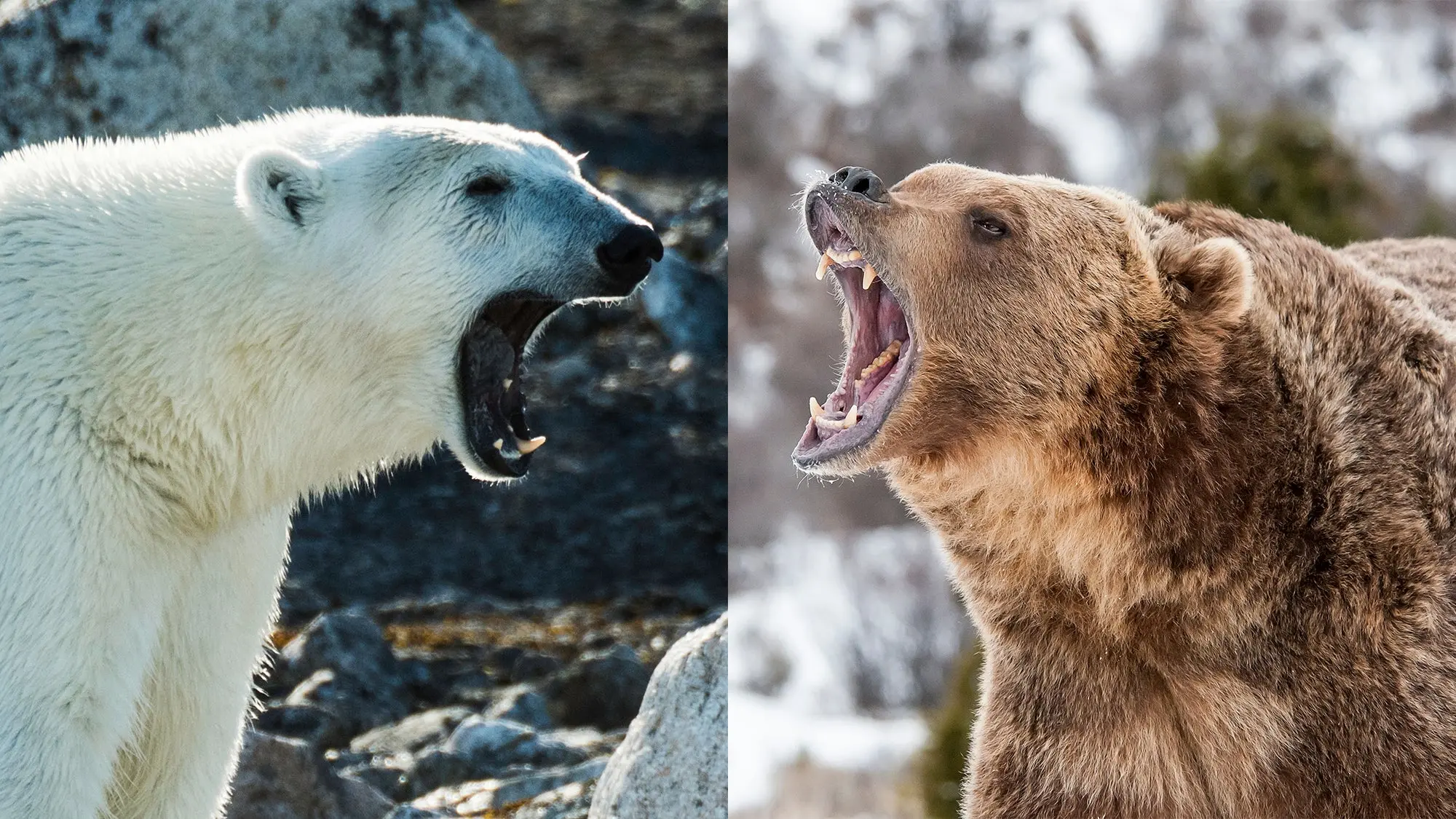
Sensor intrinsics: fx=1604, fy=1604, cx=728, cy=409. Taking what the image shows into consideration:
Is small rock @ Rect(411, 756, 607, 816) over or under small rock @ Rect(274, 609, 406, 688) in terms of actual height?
under

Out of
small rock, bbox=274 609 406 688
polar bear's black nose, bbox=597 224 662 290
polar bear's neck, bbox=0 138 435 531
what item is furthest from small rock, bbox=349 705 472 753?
polar bear's black nose, bbox=597 224 662 290

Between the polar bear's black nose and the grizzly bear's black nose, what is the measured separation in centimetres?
42

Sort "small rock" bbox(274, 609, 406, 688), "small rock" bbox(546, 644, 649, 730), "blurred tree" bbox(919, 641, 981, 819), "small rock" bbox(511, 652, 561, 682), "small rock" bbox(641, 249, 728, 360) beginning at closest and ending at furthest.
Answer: "small rock" bbox(274, 609, 406, 688) < "small rock" bbox(546, 644, 649, 730) < "small rock" bbox(511, 652, 561, 682) < "small rock" bbox(641, 249, 728, 360) < "blurred tree" bbox(919, 641, 981, 819)

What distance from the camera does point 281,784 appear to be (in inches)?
142

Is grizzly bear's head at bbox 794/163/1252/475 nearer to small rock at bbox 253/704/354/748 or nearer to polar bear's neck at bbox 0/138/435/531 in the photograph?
polar bear's neck at bbox 0/138/435/531

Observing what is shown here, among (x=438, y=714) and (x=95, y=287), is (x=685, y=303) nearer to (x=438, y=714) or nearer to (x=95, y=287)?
(x=438, y=714)

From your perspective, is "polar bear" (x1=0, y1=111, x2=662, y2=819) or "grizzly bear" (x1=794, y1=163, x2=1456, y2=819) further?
"polar bear" (x1=0, y1=111, x2=662, y2=819)

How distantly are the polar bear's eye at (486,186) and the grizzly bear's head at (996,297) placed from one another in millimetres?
596

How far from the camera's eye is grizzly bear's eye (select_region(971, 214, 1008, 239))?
2.75m

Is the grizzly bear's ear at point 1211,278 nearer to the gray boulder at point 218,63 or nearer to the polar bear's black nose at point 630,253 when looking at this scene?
the polar bear's black nose at point 630,253

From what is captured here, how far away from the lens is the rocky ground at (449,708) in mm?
3730

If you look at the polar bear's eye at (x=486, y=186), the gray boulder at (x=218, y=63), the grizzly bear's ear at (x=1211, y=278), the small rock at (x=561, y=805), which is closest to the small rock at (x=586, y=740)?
the small rock at (x=561, y=805)

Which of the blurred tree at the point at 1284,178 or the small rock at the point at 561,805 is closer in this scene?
the small rock at the point at 561,805

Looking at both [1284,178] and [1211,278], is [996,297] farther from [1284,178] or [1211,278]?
[1284,178]
